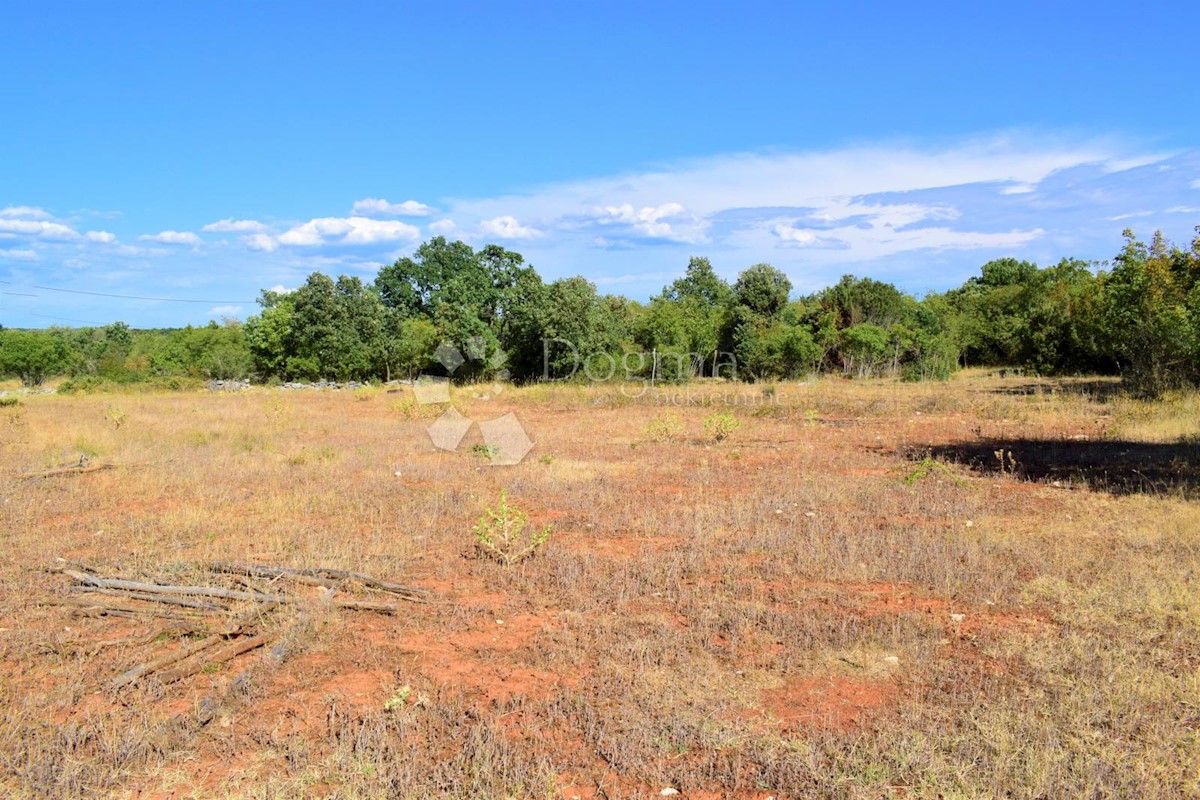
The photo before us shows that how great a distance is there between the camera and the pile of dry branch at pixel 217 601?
5016 mm

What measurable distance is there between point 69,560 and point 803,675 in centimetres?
696

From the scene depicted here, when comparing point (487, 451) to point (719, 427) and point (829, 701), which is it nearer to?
point (719, 427)

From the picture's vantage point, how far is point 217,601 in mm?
5957

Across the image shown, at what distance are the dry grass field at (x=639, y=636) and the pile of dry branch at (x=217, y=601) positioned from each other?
9 centimetres

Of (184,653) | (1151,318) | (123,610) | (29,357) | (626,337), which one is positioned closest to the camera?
(184,653)

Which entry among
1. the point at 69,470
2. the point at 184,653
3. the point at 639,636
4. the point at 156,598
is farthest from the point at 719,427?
the point at 184,653

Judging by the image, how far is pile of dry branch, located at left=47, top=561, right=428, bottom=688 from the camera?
5.02m

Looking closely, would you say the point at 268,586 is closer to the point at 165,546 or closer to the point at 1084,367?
the point at 165,546

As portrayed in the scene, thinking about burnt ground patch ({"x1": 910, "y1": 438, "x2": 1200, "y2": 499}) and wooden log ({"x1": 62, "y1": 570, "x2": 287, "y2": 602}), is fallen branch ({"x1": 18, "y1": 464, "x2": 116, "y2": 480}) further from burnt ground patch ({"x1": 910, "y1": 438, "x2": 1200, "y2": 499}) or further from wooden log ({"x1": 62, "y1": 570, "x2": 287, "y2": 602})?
burnt ground patch ({"x1": 910, "y1": 438, "x2": 1200, "y2": 499})

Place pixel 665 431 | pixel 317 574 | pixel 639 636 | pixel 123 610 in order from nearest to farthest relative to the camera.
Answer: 1. pixel 639 636
2. pixel 123 610
3. pixel 317 574
4. pixel 665 431

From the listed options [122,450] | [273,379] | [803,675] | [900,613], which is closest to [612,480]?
[900,613]

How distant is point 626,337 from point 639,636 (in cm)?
3260

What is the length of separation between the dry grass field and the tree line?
60.3ft

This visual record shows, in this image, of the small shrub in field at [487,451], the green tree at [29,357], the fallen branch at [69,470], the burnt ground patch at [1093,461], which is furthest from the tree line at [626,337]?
the fallen branch at [69,470]
